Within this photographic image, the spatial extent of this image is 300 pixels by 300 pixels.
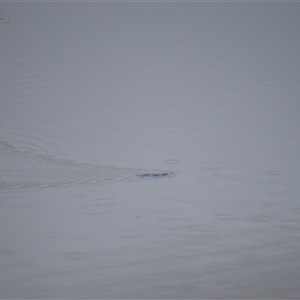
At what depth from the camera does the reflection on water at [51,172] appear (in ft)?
11.1

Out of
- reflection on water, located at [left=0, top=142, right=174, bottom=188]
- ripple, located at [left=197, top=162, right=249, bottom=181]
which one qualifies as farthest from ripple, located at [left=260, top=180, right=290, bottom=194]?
reflection on water, located at [left=0, top=142, right=174, bottom=188]

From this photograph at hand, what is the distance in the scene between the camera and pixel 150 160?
3656 mm

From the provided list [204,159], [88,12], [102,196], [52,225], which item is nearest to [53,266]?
[52,225]

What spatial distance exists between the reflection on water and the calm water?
0.03 feet

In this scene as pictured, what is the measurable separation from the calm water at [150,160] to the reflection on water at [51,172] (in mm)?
10

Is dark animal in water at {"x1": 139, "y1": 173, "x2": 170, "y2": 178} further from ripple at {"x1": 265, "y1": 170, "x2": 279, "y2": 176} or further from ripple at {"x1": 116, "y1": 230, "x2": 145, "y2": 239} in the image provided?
ripple at {"x1": 116, "y1": 230, "x2": 145, "y2": 239}

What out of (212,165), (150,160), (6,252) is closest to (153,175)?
(150,160)

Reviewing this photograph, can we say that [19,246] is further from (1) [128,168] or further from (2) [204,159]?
(2) [204,159]

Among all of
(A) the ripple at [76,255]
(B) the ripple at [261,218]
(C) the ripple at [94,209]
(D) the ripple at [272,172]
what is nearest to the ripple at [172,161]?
(D) the ripple at [272,172]

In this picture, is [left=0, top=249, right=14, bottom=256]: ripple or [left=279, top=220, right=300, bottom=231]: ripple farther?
[left=279, top=220, right=300, bottom=231]: ripple

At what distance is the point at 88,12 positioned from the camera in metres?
7.49

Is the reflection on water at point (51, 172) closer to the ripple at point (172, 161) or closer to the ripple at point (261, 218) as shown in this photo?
the ripple at point (172, 161)

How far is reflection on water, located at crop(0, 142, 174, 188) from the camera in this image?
3.37m

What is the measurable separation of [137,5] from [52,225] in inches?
206
